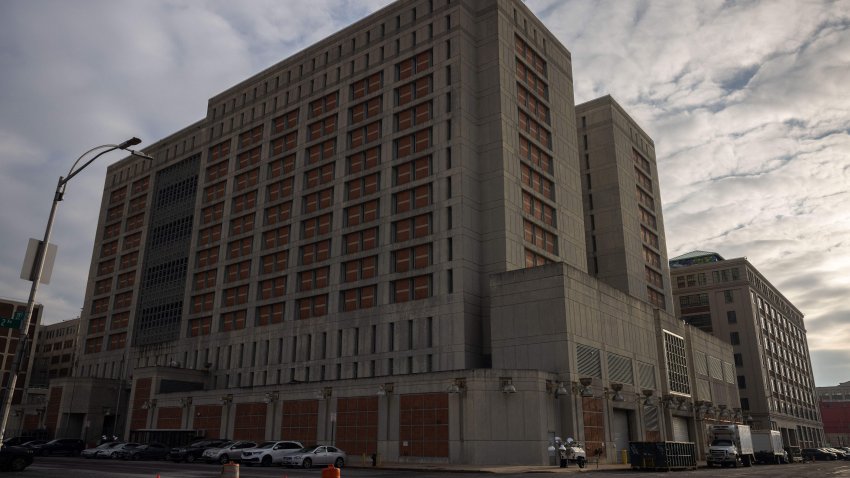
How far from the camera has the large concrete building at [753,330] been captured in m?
118

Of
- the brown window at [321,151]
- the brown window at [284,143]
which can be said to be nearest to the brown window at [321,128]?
the brown window at [321,151]

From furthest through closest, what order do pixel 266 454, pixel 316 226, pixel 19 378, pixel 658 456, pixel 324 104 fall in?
1. pixel 19 378
2. pixel 324 104
3. pixel 316 226
4. pixel 266 454
5. pixel 658 456

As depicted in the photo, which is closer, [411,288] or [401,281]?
[411,288]

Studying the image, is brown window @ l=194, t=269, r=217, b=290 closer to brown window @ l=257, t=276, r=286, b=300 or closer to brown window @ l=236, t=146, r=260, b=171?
brown window @ l=257, t=276, r=286, b=300

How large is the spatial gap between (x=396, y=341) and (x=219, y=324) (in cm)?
3000

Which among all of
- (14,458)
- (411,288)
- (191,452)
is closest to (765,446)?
(411,288)

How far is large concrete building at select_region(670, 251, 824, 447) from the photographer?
118m

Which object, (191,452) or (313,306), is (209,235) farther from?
(191,452)

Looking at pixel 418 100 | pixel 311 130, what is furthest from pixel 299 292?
pixel 418 100

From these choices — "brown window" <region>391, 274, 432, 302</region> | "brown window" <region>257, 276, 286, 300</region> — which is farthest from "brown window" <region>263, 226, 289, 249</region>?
"brown window" <region>391, 274, 432, 302</region>

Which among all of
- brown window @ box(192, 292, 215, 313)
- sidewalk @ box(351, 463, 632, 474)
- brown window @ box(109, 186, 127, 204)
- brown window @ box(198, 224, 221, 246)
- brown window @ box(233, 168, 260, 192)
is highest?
brown window @ box(109, 186, 127, 204)

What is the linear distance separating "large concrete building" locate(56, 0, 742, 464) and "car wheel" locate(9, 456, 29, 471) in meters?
26.7

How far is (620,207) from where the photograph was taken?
88.7m

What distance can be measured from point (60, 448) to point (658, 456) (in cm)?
5350
